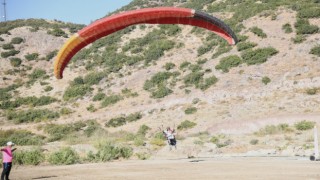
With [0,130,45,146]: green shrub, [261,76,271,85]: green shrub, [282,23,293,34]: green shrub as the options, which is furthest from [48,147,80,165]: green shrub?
[282,23,293,34]: green shrub

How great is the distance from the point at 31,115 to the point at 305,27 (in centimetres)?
3570

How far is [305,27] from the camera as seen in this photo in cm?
5284

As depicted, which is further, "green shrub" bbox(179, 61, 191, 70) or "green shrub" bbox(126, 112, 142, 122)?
"green shrub" bbox(179, 61, 191, 70)

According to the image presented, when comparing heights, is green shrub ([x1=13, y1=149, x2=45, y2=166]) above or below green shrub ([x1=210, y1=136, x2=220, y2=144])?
below

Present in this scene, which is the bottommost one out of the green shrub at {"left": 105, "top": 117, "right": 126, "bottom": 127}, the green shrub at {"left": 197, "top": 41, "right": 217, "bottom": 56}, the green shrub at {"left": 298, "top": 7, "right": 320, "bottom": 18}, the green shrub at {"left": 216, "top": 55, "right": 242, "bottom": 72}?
the green shrub at {"left": 105, "top": 117, "right": 126, "bottom": 127}

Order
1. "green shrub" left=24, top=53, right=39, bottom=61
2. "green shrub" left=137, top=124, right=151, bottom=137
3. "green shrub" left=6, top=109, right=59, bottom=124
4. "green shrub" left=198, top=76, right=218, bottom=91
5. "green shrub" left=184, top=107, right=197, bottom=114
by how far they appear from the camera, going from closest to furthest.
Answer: "green shrub" left=137, top=124, right=151, bottom=137
"green shrub" left=184, top=107, right=197, bottom=114
"green shrub" left=198, top=76, right=218, bottom=91
"green shrub" left=6, top=109, right=59, bottom=124
"green shrub" left=24, top=53, right=39, bottom=61

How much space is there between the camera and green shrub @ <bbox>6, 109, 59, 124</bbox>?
5141cm

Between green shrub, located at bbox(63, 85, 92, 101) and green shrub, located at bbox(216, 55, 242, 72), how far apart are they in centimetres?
1806

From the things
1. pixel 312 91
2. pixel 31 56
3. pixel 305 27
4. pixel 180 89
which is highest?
pixel 31 56

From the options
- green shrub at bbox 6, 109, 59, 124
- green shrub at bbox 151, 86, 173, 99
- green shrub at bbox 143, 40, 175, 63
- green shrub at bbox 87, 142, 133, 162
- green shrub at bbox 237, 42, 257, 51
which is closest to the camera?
green shrub at bbox 87, 142, 133, 162

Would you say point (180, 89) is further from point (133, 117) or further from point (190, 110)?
point (133, 117)

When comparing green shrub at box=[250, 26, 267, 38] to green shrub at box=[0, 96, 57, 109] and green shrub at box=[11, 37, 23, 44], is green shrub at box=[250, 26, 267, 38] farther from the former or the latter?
green shrub at box=[11, 37, 23, 44]

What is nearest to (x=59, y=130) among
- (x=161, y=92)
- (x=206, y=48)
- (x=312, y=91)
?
(x=161, y=92)

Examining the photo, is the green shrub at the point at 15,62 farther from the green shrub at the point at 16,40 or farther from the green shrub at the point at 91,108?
the green shrub at the point at 91,108
